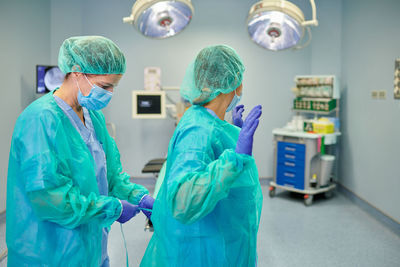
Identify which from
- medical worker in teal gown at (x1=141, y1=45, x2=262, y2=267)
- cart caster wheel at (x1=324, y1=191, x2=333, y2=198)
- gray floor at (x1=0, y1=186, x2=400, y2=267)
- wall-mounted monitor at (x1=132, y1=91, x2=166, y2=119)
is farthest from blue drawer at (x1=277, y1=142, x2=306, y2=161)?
medical worker in teal gown at (x1=141, y1=45, x2=262, y2=267)

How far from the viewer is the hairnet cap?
121 cm

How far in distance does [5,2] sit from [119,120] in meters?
1.79

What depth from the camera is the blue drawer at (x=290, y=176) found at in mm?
3678

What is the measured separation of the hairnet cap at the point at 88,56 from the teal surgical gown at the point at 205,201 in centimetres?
37

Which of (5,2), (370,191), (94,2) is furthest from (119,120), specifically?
(370,191)

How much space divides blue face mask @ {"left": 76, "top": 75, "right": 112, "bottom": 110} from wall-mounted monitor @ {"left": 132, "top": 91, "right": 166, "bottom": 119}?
2434 millimetres

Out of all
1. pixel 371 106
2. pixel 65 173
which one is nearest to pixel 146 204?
pixel 65 173

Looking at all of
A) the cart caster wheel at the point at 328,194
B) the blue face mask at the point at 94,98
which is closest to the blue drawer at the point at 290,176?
the cart caster wheel at the point at 328,194

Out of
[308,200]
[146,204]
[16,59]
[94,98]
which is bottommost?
[308,200]

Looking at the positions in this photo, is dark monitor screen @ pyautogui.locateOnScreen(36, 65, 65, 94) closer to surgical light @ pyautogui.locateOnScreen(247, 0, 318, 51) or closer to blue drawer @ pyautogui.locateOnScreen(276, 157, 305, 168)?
surgical light @ pyautogui.locateOnScreen(247, 0, 318, 51)

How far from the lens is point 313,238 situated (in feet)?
9.38

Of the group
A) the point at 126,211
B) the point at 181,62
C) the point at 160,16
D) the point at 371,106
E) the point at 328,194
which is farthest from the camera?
the point at 181,62

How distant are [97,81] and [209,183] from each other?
61 centimetres

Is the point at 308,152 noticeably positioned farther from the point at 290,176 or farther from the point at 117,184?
the point at 117,184
